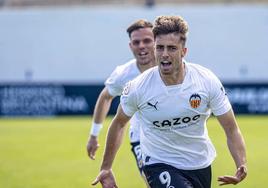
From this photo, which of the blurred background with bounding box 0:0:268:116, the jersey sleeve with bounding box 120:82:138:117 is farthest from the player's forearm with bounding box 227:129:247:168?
the blurred background with bounding box 0:0:268:116

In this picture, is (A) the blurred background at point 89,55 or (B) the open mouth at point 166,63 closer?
(B) the open mouth at point 166,63

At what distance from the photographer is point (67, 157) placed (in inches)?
680

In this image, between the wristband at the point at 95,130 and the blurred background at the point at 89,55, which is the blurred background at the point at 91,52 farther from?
the wristband at the point at 95,130

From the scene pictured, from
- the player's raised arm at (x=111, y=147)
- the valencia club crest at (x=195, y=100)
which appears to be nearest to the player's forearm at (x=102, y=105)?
the player's raised arm at (x=111, y=147)

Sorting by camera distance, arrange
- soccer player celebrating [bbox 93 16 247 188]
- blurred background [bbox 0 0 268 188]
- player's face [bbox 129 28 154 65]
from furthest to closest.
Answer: blurred background [bbox 0 0 268 188], player's face [bbox 129 28 154 65], soccer player celebrating [bbox 93 16 247 188]

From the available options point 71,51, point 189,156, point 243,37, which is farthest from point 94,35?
point 189,156

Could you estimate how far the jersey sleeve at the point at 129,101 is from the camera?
7.46 m

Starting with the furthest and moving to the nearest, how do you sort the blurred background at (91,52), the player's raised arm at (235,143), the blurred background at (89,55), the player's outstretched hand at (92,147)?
the blurred background at (91,52) → the blurred background at (89,55) → the player's outstretched hand at (92,147) → the player's raised arm at (235,143)

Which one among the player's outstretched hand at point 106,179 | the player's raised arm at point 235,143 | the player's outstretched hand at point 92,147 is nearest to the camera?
the player's raised arm at point 235,143

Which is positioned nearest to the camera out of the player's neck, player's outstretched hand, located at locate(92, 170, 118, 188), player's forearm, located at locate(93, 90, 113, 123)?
the player's neck

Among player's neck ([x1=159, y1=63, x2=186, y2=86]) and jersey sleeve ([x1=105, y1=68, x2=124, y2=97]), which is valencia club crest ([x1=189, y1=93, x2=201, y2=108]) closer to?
player's neck ([x1=159, y1=63, x2=186, y2=86])

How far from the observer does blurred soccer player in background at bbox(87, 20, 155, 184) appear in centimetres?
941

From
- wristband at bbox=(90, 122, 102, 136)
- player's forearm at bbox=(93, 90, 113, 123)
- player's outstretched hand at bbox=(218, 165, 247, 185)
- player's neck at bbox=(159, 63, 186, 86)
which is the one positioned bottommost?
wristband at bbox=(90, 122, 102, 136)

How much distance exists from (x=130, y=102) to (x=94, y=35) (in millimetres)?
22925
